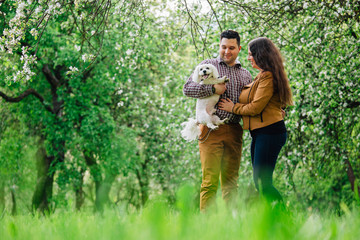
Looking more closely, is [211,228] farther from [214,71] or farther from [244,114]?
[214,71]

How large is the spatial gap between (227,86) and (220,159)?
737mm

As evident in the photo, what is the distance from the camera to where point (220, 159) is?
3621 mm

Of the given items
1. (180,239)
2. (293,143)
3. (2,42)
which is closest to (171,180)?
(293,143)

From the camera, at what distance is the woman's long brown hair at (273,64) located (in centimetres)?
331

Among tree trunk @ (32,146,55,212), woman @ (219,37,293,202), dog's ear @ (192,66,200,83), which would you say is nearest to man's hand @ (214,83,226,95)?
dog's ear @ (192,66,200,83)

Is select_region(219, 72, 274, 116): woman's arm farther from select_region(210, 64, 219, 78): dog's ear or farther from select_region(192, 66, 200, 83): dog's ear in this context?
select_region(192, 66, 200, 83): dog's ear

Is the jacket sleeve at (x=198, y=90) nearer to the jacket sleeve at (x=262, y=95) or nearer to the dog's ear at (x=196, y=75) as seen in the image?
the dog's ear at (x=196, y=75)

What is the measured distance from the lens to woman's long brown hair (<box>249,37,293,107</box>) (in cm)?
331

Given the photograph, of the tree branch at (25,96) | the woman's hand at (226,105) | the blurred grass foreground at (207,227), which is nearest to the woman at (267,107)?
the woman's hand at (226,105)

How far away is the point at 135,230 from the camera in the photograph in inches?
44.3

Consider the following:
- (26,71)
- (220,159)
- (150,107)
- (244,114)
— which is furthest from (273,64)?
(150,107)

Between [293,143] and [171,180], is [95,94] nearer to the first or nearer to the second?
[171,180]

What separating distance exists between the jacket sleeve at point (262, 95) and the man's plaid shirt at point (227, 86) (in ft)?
1.26

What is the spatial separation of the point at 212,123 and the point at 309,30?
12.8ft
